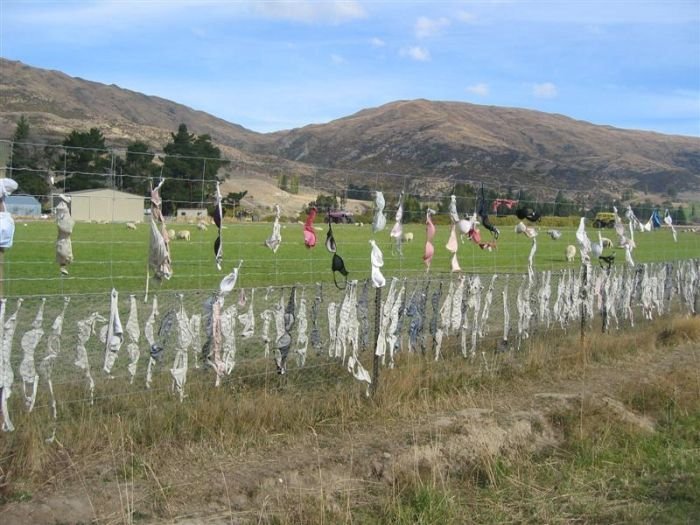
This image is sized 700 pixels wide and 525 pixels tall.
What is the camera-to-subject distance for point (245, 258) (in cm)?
2645

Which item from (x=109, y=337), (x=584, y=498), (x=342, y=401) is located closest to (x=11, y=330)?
(x=109, y=337)

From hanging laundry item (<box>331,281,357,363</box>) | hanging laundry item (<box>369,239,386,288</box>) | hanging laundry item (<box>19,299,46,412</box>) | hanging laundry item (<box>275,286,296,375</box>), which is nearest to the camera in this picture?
hanging laundry item (<box>19,299,46,412</box>)

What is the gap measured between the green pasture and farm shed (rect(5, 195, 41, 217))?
9.21ft

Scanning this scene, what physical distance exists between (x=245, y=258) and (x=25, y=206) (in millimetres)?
16101

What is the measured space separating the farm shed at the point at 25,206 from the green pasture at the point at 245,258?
281 centimetres

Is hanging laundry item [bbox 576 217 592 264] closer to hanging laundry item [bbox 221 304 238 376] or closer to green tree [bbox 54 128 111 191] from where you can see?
hanging laundry item [bbox 221 304 238 376]

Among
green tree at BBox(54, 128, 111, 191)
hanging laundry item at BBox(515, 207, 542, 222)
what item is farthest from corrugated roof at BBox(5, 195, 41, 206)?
hanging laundry item at BBox(515, 207, 542, 222)

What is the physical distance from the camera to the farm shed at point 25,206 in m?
10.0

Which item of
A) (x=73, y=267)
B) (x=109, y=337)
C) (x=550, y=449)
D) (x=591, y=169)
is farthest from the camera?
(x=591, y=169)

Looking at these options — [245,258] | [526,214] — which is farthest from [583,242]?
[245,258]

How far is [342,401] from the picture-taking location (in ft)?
24.6

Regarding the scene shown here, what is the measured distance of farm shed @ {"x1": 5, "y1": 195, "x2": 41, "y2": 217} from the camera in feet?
32.9

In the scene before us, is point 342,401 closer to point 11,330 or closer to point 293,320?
point 293,320

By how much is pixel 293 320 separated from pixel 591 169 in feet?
636
